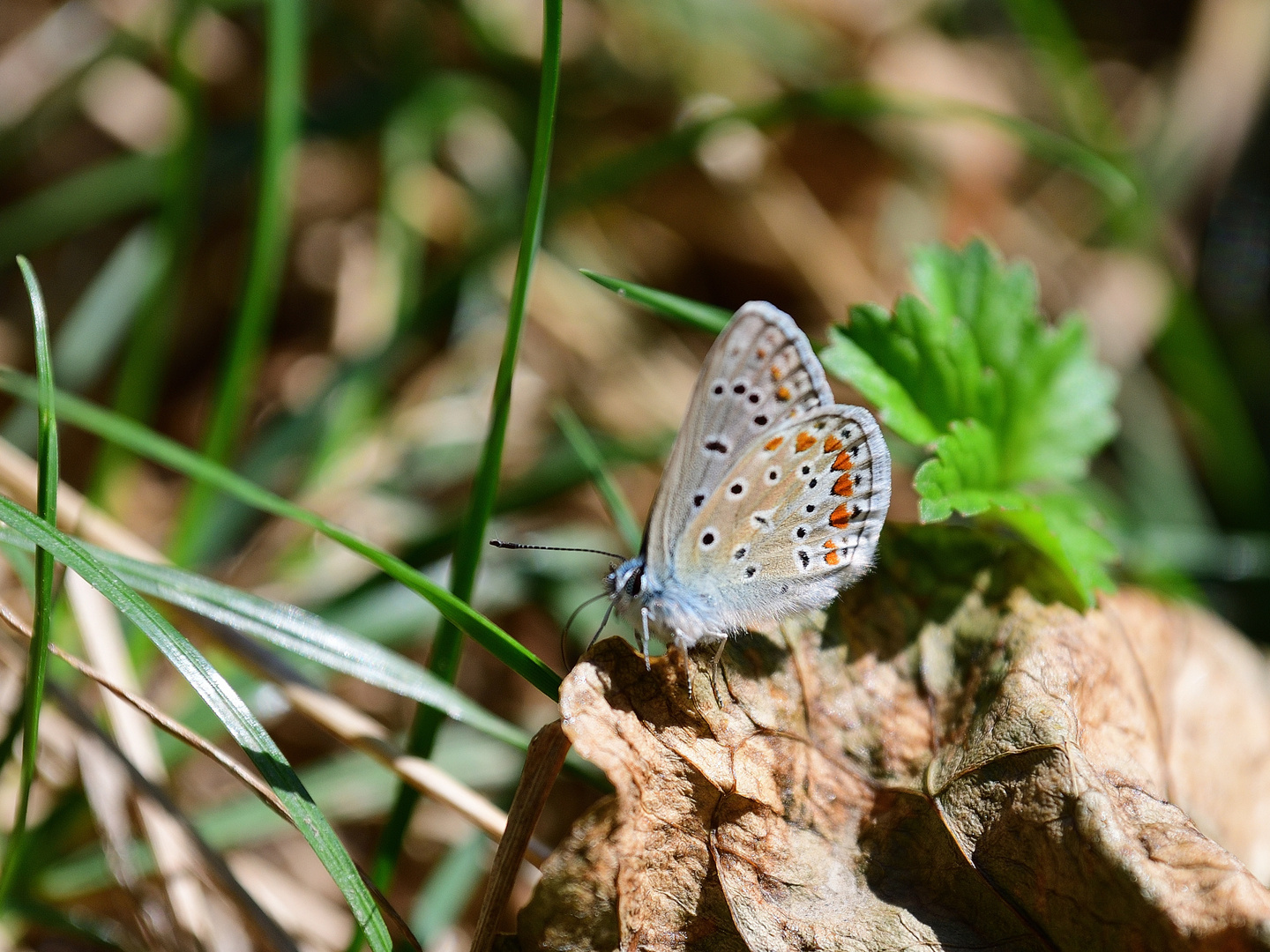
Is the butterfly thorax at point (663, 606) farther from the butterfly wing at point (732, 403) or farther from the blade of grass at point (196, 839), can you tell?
the blade of grass at point (196, 839)

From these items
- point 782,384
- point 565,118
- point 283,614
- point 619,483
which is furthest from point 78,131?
point 782,384

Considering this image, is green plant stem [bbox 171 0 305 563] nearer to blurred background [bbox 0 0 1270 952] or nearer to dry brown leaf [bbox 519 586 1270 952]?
blurred background [bbox 0 0 1270 952]

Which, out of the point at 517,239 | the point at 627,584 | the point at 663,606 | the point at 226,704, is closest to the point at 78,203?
the point at 517,239

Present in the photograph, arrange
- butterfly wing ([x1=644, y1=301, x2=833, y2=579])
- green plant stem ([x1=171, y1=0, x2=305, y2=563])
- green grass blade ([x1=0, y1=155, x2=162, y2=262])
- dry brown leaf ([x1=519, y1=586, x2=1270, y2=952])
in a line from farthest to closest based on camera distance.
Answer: green grass blade ([x1=0, y1=155, x2=162, y2=262]) → green plant stem ([x1=171, y1=0, x2=305, y2=563]) → butterfly wing ([x1=644, y1=301, x2=833, y2=579]) → dry brown leaf ([x1=519, y1=586, x2=1270, y2=952])

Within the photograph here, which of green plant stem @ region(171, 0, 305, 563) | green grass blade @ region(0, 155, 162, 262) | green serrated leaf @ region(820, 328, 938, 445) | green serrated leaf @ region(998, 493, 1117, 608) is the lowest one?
green serrated leaf @ region(998, 493, 1117, 608)

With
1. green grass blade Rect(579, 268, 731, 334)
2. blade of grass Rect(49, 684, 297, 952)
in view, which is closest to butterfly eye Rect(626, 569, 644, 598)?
green grass blade Rect(579, 268, 731, 334)

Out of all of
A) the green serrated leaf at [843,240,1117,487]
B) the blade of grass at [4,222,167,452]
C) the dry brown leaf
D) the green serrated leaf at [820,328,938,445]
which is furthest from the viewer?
the blade of grass at [4,222,167,452]

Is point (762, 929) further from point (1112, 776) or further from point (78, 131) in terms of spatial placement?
point (78, 131)

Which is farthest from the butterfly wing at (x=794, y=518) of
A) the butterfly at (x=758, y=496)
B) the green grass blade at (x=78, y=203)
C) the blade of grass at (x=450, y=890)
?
the green grass blade at (x=78, y=203)
